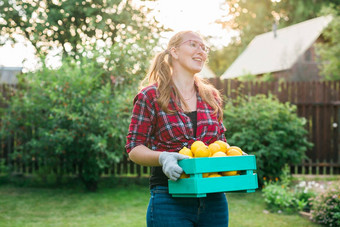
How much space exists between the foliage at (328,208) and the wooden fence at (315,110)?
13.3ft

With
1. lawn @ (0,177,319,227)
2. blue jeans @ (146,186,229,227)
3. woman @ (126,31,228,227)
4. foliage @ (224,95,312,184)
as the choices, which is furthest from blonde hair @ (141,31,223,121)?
foliage @ (224,95,312,184)

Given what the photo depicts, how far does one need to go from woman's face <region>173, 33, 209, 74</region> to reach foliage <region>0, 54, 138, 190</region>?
4841 millimetres

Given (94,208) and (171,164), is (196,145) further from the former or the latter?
(94,208)

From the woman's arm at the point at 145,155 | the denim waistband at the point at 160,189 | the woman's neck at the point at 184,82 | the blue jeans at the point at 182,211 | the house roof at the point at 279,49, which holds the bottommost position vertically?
the blue jeans at the point at 182,211

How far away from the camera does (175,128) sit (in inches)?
96.7

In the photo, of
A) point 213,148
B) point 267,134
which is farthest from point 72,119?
point 213,148

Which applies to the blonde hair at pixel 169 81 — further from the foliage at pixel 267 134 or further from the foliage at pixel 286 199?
the foliage at pixel 267 134

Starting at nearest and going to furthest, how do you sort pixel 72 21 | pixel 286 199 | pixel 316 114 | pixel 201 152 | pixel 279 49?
pixel 201 152 → pixel 286 199 → pixel 316 114 → pixel 72 21 → pixel 279 49

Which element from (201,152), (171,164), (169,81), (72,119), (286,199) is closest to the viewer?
(171,164)

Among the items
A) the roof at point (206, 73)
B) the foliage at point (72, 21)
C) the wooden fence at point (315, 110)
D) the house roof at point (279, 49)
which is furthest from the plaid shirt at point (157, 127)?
the house roof at point (279, 49)

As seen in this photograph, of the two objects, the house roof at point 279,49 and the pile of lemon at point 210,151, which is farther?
the house roof at point 279,49

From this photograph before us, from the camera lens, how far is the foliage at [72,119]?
25.1 ft

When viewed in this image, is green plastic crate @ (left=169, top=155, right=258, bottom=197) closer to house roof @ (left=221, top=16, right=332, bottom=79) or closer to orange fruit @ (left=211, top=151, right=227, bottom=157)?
orange fruit @ (left=211, top=151, right=227, bottom=157)

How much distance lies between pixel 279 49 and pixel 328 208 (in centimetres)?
2476
